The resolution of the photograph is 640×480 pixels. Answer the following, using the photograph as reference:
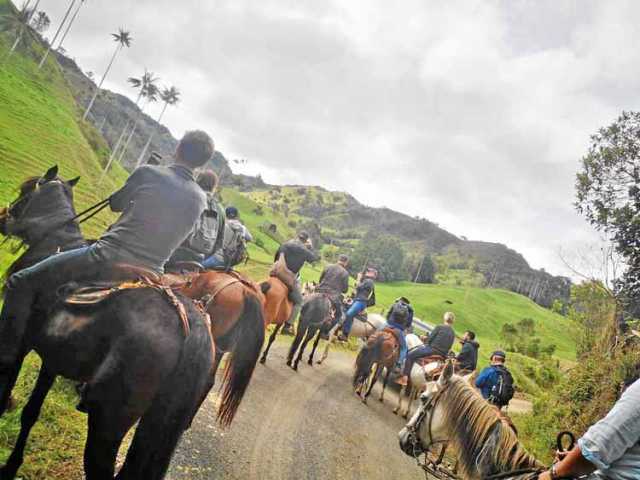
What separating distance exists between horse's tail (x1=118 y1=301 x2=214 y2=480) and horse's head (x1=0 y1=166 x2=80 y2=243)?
2.34 m

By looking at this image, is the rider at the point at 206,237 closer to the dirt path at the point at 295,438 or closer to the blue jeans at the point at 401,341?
the dirt path at the point at 295,438

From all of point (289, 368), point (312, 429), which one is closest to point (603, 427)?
point (312, 429)

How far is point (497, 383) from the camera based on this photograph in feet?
27.6

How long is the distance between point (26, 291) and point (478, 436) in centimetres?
435

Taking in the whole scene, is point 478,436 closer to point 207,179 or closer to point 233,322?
point 233,322

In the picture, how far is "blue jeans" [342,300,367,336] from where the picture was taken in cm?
1185

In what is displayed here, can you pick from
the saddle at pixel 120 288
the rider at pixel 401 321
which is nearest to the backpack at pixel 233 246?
the saddle at pixel 120 288

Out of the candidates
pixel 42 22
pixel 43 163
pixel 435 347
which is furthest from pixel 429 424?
pixel 42 22

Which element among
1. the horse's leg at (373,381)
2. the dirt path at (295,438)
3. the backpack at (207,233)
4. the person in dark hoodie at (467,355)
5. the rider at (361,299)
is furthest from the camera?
the rider at (361,299)

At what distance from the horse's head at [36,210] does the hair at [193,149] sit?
1787 millimetres

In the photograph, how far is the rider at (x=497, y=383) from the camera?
8320 mm

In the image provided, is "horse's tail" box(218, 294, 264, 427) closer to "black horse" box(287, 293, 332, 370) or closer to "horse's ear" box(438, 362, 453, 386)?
"horse's ear" box(438, 362, 453, 386)

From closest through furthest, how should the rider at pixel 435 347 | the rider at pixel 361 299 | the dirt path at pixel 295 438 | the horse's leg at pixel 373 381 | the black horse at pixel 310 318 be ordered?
the dirt path at pixel 295 438 → the horse's leg at pixel 373 381 → the black horse at pixel 310 318 → the rider at pixel 435 347 → the rider at pixel 361 299

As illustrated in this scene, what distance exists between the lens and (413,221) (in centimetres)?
17300
